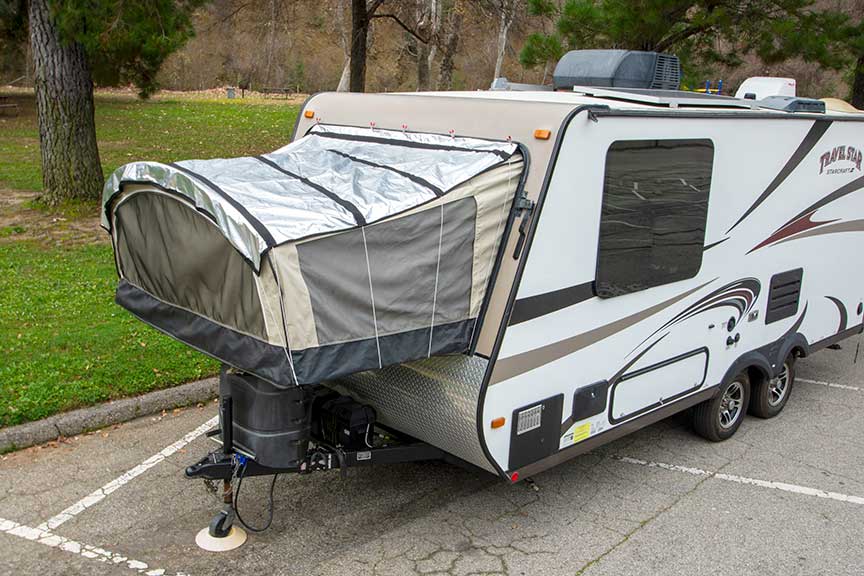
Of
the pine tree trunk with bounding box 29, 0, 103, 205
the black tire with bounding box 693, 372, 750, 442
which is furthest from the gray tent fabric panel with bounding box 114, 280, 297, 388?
the pine tree trunk with bounding box 29, 0, 103, 205

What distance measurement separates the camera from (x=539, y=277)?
15.5 feet

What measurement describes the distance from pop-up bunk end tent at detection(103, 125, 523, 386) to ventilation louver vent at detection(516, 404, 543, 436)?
606 mm

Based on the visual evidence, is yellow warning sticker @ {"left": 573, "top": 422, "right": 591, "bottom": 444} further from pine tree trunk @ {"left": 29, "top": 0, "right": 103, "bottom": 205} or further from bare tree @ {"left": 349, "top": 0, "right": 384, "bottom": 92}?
bare tree @ {"left": 349, "top": 0, "right": 384, "bottom": 92}

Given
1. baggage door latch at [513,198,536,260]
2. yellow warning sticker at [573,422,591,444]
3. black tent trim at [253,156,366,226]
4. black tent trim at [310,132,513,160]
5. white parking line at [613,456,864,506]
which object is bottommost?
white parking line at [613,456,864,506]

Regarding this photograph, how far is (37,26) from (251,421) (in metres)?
8.97

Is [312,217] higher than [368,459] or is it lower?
higher

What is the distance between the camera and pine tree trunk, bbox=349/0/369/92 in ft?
52.5

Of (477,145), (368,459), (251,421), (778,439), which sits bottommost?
(778,439)

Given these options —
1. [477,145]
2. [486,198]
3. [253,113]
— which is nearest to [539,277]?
[486,198]

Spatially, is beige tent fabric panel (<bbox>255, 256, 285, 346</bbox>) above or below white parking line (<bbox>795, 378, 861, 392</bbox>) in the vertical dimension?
above

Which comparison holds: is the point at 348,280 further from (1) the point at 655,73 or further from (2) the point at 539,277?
(1) the point at 655,73

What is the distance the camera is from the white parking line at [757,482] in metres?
5.82

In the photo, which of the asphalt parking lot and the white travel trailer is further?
the asphalt parking lot

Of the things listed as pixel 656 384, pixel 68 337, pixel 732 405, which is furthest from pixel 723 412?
pixel 68 337
